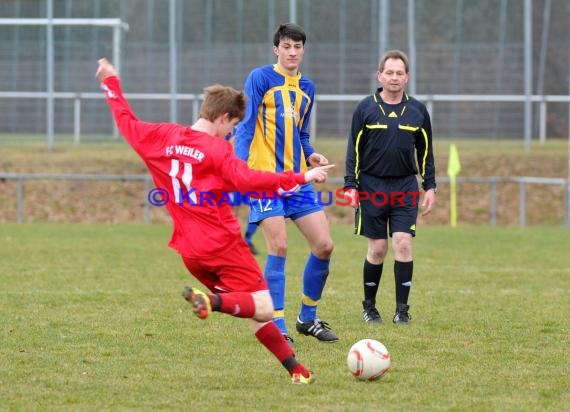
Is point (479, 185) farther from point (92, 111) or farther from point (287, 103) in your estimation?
point (287, 103)

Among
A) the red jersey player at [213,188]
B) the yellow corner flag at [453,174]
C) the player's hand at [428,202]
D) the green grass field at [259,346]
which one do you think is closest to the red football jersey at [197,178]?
the red jersey player at [213,188]

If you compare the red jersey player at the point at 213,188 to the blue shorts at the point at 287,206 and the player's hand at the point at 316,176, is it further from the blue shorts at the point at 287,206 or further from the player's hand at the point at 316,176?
the blue shorts at the point at 287,206

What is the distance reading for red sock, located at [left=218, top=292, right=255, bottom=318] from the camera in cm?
550

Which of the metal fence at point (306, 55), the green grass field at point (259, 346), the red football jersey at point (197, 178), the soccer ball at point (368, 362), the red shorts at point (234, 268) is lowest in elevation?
the green grass field at point (259, 346)

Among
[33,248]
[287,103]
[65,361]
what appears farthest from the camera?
[33,248]

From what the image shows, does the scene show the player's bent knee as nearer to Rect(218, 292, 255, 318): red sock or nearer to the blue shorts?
Rect(218, 292, 255, 318): red sock

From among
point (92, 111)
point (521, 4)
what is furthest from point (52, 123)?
point (521, 4)

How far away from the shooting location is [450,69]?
2250 centimetres

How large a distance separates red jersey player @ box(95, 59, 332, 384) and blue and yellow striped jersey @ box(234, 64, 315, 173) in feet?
5.28

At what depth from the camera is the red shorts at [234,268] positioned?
5590 mm

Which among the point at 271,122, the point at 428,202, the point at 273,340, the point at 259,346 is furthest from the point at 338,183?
the point at 273,340

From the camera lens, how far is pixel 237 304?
5.52m

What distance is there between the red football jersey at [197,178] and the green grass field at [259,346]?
0.81 meters

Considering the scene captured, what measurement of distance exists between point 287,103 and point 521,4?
1648 cm
